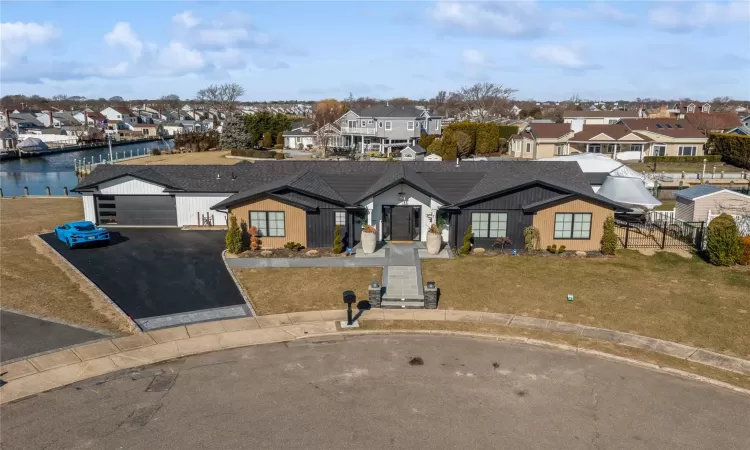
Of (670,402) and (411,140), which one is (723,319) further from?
(411,140)

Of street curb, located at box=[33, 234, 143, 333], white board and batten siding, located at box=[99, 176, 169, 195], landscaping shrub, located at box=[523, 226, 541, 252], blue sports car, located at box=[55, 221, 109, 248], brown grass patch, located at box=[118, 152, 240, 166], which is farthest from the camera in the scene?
brown grass patch, located at box=[118, 152, 240, 166]

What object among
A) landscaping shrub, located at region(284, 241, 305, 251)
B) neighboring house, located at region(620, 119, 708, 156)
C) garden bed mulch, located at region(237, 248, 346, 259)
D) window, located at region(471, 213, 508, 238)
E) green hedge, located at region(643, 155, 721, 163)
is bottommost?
garden bed mulch, located at region(237, 248, 346, 259)

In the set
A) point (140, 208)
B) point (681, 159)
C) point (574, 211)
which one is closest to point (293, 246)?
point (140, 208)

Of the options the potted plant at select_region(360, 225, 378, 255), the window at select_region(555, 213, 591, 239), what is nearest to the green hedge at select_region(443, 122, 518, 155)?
the window at select_region(555, 213, 591, 239)

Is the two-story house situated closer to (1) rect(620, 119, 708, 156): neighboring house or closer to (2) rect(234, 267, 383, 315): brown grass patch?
(1) rect(620, 119, 708, 156): neighboring house

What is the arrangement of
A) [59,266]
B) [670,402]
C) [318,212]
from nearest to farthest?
[670,402]
[59,266]
[318,212]

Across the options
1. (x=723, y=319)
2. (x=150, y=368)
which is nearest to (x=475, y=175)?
(x=723, y=319)
